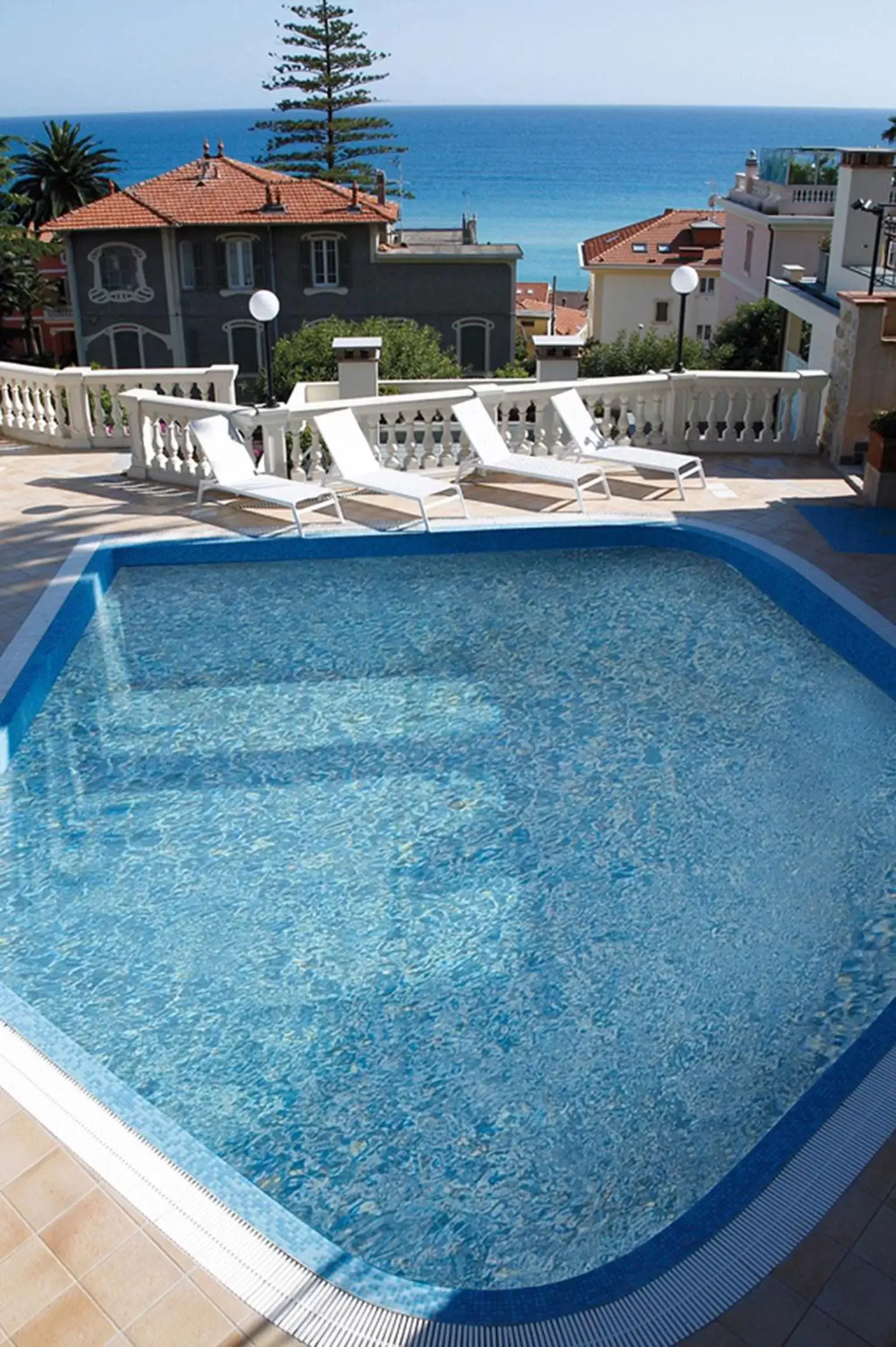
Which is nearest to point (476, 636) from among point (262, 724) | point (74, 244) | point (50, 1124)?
point (262, 724)

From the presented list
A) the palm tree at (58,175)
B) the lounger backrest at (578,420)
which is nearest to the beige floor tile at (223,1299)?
the lounger backrest at (578,420)

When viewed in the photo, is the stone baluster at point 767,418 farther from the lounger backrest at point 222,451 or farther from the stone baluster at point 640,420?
the lounger backrest at point 222,451

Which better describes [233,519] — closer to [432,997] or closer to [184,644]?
[184,644]

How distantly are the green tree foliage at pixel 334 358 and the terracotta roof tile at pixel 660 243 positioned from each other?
35.9m

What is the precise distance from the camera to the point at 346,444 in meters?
11.2

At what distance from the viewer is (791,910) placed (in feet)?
19.5

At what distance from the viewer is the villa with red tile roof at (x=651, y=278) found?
176 feet

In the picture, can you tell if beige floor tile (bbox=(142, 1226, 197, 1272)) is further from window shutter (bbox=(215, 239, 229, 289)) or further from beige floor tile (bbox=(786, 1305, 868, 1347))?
window shutter (bbox=(215, 239, 229, 289))

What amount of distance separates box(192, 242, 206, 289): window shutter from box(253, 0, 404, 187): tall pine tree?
683 centimetres

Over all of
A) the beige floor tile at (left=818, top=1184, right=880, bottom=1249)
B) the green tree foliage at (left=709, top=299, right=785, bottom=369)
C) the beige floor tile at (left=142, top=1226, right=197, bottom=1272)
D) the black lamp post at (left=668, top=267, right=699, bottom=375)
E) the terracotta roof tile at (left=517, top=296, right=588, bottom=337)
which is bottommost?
the terracotta roof tile at (left=517, top=296, right=588, bottom=337)

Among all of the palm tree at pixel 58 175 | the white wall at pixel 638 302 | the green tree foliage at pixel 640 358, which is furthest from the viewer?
the palm tree at pixel 58 175

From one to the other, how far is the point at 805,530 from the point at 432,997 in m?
6.73

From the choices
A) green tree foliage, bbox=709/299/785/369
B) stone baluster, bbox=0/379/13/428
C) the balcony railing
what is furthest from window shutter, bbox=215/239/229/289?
the balcony railing

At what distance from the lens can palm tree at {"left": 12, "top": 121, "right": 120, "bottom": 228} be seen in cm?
5660
